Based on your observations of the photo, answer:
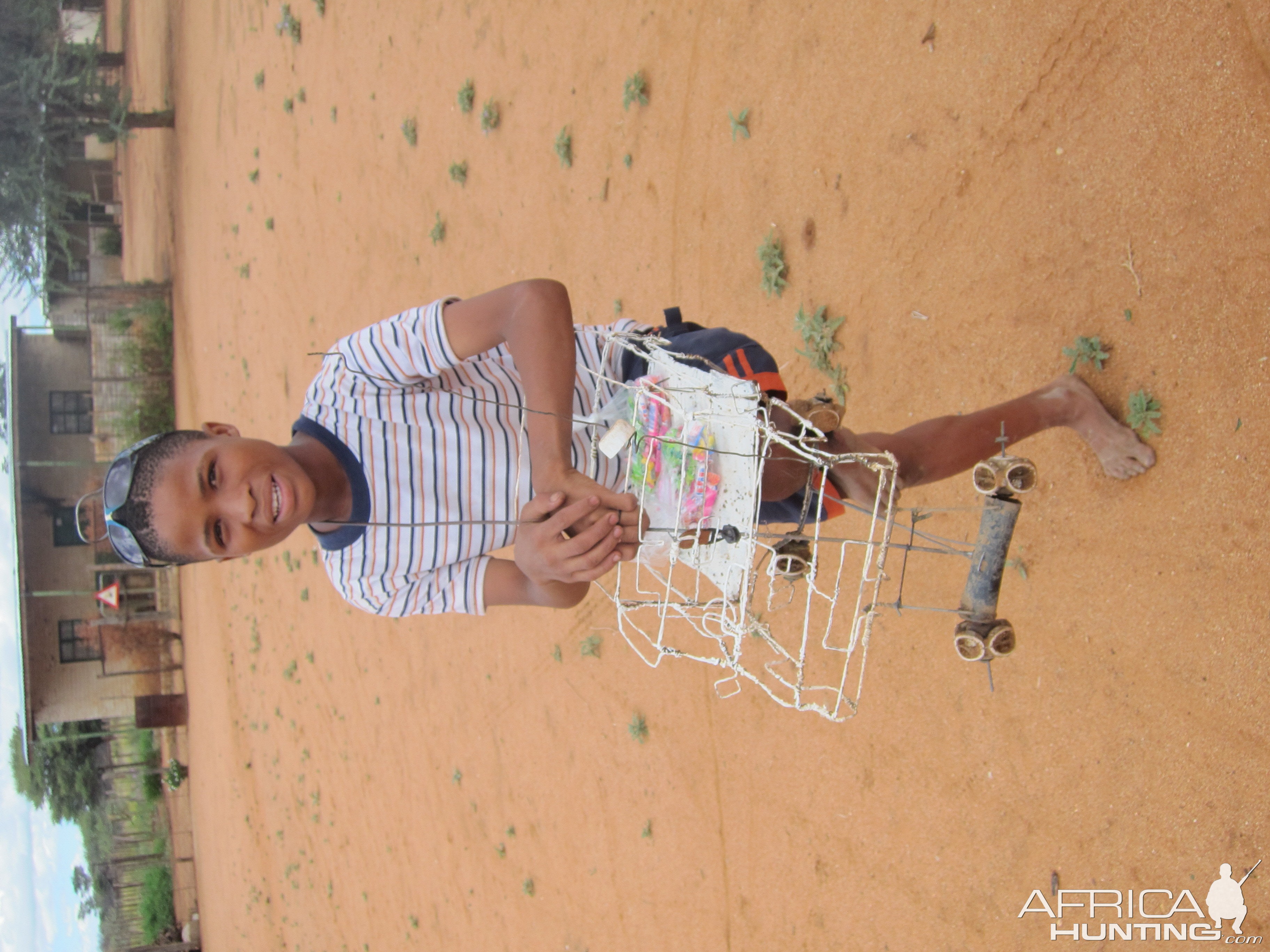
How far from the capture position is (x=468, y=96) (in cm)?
632

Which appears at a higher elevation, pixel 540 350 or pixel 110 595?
pixel 540 350

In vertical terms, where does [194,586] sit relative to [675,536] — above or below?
below

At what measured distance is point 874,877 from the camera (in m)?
3.71

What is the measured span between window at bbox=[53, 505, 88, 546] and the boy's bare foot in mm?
12416

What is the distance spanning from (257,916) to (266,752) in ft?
6.49

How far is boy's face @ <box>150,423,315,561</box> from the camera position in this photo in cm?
223

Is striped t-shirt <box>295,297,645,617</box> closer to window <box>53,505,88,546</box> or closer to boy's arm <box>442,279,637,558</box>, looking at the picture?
boy's arm <box>442,279,637,558</box>

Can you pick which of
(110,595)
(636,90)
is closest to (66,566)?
(110,595)

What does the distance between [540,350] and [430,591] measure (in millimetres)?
940

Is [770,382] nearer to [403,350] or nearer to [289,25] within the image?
[403,350]

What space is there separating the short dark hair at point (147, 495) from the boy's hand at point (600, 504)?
1105mm

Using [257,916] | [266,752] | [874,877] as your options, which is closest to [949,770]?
[874,877]

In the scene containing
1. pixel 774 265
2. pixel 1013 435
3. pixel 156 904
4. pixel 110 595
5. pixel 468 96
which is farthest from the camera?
pixel 156 904

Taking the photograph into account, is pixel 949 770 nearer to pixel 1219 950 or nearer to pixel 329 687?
pixel 1219 950
